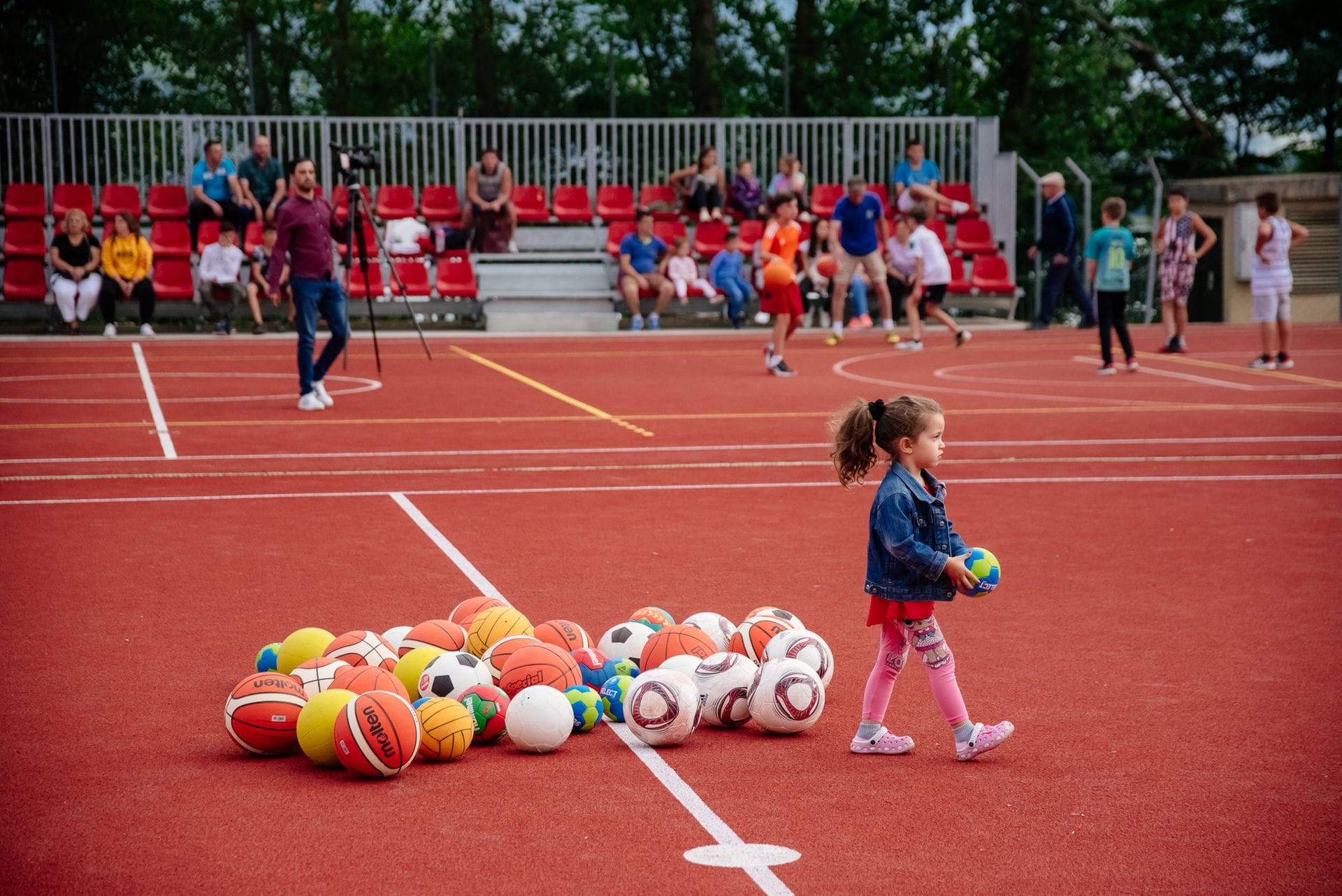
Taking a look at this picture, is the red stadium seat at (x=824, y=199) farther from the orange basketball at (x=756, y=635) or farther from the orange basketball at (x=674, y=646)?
the orange basketball at (x=674, y=646)

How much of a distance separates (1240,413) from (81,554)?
11.1 meters

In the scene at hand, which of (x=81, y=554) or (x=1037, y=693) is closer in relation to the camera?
(x=1037, y=693)

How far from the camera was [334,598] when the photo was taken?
8.23m

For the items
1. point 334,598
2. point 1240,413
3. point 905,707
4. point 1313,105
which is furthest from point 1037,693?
point 1313,105

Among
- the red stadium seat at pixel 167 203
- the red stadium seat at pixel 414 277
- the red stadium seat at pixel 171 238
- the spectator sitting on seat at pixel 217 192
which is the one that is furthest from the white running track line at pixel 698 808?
the red stadium seat at pixel 167 203

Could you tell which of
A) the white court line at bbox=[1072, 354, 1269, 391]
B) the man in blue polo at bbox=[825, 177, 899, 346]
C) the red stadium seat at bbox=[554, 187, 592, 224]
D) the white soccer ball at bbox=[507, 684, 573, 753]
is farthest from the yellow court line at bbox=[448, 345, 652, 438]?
the white soccer ball at bbox=[507, 684, 573, 753]

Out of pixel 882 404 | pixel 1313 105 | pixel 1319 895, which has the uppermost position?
pixel 1313 105

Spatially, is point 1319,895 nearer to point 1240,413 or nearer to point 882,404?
point 882,404

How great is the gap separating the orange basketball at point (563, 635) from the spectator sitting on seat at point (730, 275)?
21500 mm

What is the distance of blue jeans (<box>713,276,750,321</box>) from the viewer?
28109mm

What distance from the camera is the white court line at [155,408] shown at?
13.8 metres

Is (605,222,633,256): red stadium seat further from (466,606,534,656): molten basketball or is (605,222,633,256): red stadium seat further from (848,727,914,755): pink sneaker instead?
(848,727,914,755): pink sneaker

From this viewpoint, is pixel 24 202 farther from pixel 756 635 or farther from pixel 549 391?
pixel 756 635

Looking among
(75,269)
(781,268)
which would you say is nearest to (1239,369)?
(781,268)
